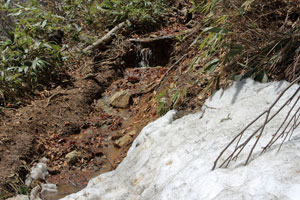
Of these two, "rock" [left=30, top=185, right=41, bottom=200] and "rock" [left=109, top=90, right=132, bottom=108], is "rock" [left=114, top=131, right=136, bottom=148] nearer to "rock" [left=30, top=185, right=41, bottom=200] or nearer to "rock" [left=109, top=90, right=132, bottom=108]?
"rock" [left=109, top=90, right=132, bottom=108]

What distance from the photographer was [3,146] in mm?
3434

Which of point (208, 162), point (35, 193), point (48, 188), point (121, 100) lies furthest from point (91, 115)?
point (208, 162)

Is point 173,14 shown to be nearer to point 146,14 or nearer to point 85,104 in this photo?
point 146,14

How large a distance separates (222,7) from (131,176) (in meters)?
2.00

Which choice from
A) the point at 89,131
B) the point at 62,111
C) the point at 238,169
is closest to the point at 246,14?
the point at 238,169

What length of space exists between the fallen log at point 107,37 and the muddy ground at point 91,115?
0.16 metres

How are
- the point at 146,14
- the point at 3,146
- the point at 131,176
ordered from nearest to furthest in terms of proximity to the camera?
1. the point at 131,176
2. the point at 3,146
3. the point at 146,14

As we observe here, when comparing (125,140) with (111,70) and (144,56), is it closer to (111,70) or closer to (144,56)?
(111,70)

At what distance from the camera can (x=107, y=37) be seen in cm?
571

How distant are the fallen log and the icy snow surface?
3262 mm

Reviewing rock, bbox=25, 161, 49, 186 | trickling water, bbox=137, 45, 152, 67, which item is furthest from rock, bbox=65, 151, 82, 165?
trickling water, bbox=137, 45, 152, 67

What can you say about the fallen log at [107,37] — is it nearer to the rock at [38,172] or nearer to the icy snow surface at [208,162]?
the rock at [38,172]

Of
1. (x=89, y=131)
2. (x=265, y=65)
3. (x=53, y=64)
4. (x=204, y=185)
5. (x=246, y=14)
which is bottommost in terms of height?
(x=89, y=131)

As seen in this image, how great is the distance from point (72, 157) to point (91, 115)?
42.3 inches
